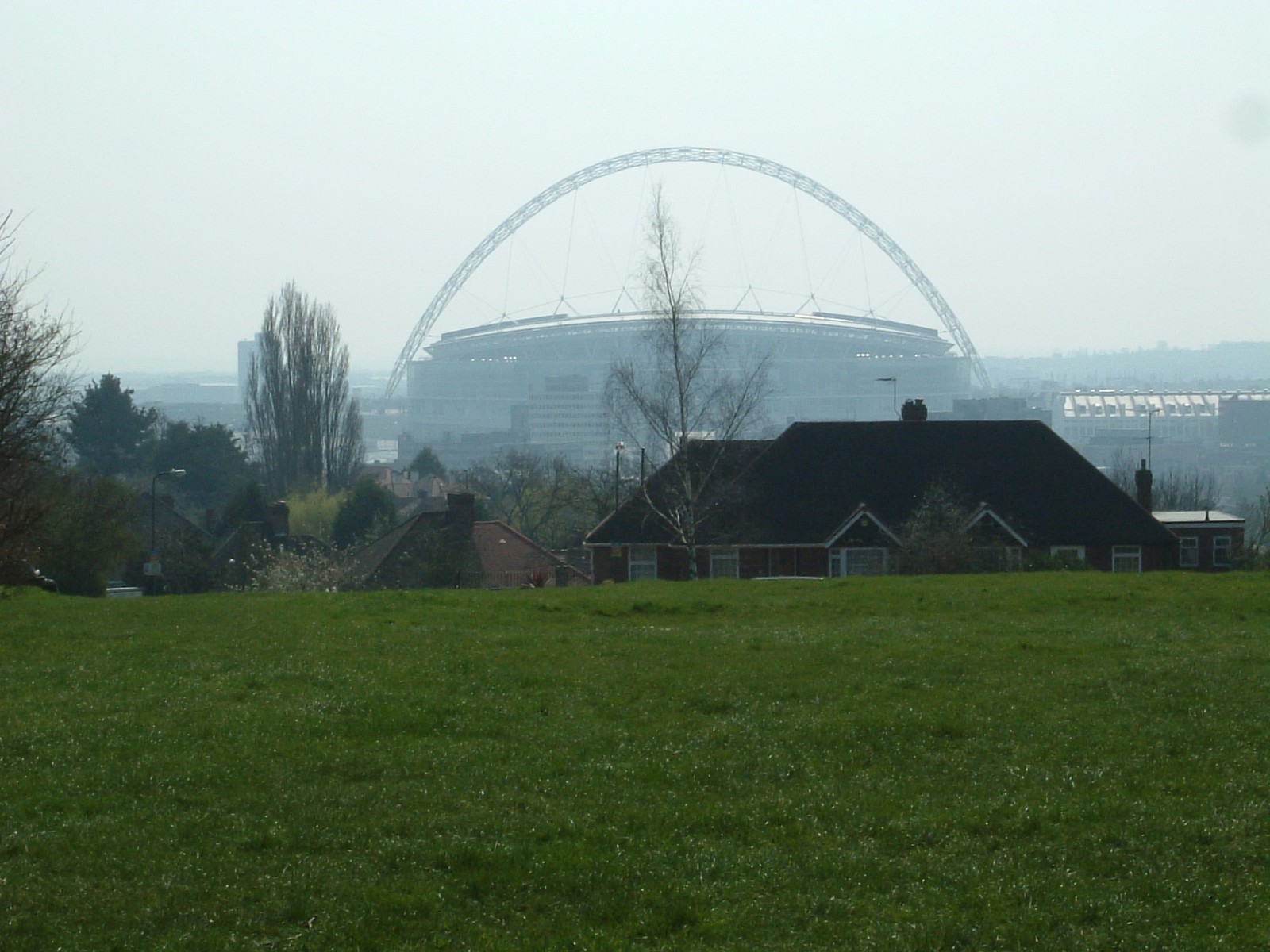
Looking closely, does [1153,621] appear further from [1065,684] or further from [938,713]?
[938,713]

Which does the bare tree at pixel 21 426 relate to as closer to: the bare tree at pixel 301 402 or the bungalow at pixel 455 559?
the bungalow at pixel 455 559

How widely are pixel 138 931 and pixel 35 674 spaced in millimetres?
5258

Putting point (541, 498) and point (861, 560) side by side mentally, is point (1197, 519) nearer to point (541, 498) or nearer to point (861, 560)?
point (861, 560)

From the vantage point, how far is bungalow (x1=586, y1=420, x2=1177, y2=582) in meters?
26.5

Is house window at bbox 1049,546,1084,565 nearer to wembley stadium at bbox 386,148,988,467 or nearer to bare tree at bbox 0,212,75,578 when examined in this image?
bare tree at bbox 0,212,75,578

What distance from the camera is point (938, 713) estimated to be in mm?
8102

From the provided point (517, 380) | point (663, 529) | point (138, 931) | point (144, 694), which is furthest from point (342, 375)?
point (517, 380)

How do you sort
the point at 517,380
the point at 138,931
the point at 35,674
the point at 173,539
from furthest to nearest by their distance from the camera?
the point at 517,380 < the point at 173,539 < the point at 35,674 < the point at 138,931

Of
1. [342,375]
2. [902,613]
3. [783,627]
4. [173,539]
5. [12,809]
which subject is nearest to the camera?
[12,809]

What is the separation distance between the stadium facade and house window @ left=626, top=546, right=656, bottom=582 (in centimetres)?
11098

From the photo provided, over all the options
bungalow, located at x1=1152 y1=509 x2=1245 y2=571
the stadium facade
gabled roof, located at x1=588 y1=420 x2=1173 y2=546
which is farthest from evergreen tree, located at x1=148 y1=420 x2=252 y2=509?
the stadium facade

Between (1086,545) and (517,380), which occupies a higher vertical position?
(517,380)

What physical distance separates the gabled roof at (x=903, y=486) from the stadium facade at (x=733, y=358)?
10964cm

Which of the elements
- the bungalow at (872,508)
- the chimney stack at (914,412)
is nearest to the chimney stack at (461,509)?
the bungalow at (872,508)
